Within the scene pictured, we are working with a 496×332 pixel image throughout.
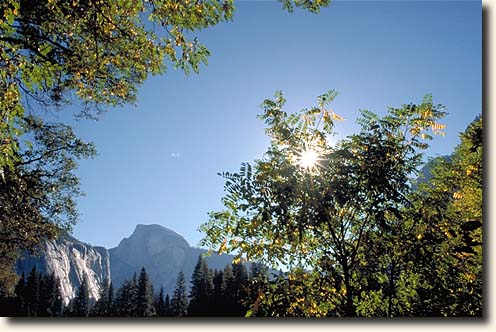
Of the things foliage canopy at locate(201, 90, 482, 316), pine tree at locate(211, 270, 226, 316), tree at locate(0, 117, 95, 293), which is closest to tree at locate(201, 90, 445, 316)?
foliage canopy at locate(201, 90, 482, 316)

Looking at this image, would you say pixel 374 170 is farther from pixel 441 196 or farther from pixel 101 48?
pixel 101 48

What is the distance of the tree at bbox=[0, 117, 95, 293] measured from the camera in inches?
268

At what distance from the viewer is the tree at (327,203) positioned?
8.22ft

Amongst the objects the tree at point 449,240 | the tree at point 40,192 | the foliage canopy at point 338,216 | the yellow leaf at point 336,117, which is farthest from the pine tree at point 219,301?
the tree at point 40,192

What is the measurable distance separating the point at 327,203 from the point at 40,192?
24.5 feet

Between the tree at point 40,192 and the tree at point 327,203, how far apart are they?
460cm

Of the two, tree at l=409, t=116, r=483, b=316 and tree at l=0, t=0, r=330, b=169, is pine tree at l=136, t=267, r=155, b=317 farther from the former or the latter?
tree at l=409, t=116, r=483, b=316

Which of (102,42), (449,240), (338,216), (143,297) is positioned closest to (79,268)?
(143,297)

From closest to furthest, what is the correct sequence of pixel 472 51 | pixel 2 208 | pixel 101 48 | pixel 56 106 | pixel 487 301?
pixel 487 301 < pixel 472 51 < pixel 101 48 < pixel 56 106 < pixel 2 208

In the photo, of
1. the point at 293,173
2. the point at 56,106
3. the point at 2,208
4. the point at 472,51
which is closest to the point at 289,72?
the point at 293,173

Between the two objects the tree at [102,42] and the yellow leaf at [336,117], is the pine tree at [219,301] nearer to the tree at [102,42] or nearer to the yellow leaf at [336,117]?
the yellow leaf at [336,117]

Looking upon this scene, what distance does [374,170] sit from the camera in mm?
2551

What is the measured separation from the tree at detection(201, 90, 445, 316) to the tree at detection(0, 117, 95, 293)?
4.60 m

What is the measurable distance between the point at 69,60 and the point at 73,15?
2.15 feet
